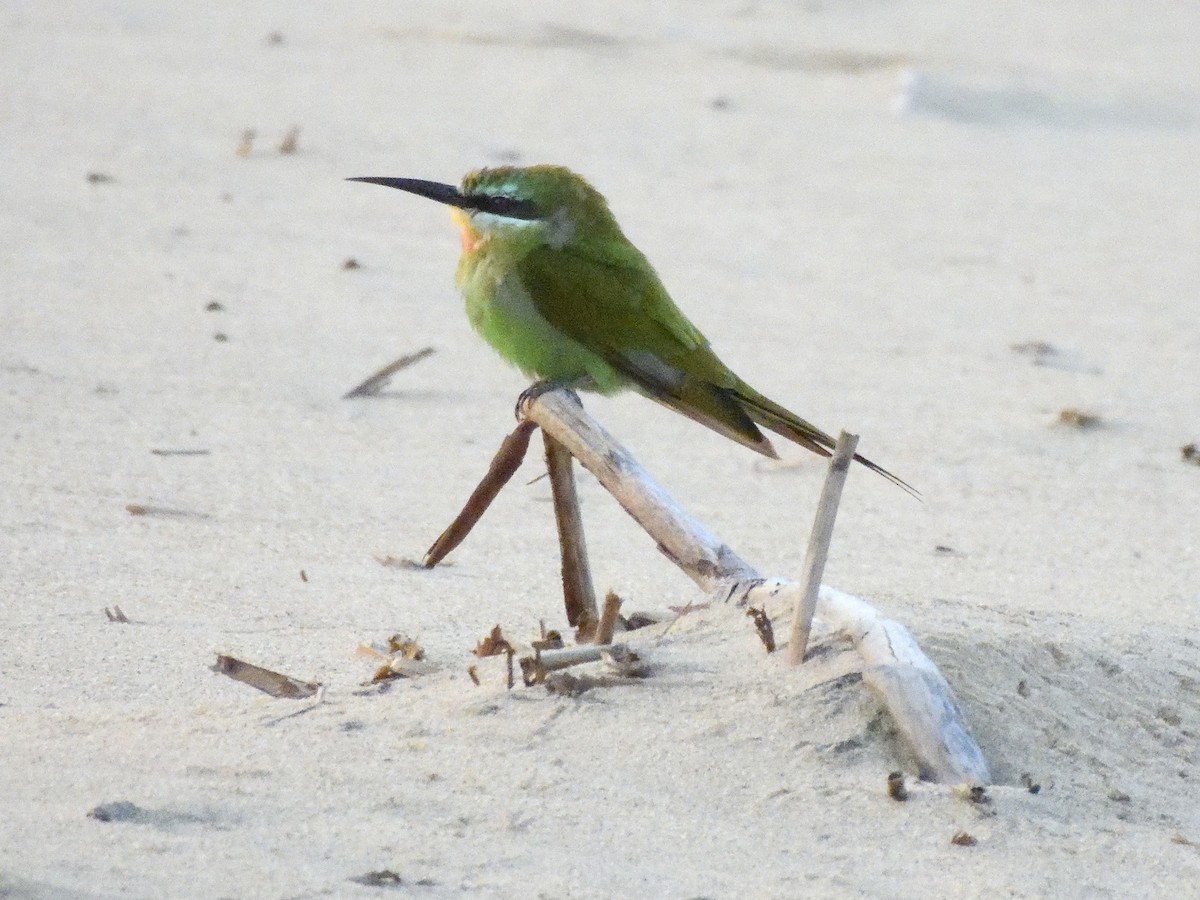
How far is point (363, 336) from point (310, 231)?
3.20 feet

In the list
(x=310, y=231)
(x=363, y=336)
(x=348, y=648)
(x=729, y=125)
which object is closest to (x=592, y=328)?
(x=348, y=648)

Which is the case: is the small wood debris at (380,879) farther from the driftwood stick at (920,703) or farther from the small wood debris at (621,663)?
the driftwood stick at (920,703)

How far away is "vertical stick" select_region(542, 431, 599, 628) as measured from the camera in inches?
121

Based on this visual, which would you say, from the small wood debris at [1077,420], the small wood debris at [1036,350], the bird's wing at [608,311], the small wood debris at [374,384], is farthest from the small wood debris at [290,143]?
the bird's wing at [608,311]

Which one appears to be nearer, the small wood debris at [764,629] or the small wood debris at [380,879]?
the small wood debris at [380,879]

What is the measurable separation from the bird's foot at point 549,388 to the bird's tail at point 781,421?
32 cm

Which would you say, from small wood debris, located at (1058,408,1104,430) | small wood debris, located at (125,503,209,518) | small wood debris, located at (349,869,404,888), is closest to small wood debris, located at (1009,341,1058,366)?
small wood debris, located at (1058,408,1104,430)

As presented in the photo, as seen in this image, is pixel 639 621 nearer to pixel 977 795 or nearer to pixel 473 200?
pixel 977 795

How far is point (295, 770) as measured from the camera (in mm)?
2533

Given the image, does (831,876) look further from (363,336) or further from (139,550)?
(363,336)

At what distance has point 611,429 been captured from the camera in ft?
16.1

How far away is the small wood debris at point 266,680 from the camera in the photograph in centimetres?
283

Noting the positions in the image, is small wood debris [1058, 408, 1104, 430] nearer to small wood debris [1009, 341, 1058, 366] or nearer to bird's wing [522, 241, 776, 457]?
small wood debris [1009, 341, 1058, 366]

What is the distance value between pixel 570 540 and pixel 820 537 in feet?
2.14
